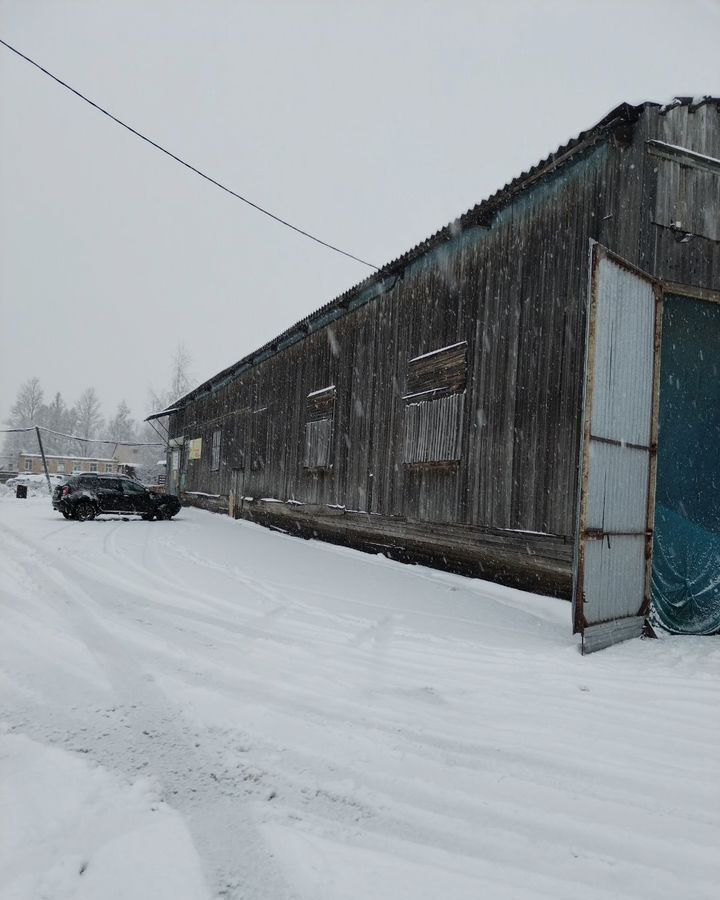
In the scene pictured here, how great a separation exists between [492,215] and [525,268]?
1226 mm

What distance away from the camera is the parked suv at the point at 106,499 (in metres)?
15.6

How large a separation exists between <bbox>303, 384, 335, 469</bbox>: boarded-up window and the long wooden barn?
2247 millimetres

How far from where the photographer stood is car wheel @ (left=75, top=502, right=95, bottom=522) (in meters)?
15.7

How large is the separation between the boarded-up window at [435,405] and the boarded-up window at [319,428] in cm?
322

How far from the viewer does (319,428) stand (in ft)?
43.4

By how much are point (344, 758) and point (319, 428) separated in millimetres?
10727

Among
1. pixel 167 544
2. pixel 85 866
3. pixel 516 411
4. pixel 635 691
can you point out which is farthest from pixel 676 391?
pixel 167 544

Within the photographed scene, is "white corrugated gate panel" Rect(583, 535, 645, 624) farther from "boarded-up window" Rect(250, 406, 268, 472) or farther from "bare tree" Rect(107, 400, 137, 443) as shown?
"bare tree" Rect(107, 400, 137, 443)

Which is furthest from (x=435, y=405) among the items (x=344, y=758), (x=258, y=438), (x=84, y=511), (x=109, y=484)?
(x=109, y=484)

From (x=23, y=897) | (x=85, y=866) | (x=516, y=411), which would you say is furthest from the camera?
(x=516, y=411)

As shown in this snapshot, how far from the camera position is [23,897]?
1.74 meters

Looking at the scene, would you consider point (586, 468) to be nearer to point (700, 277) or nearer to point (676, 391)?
point (676, 391)

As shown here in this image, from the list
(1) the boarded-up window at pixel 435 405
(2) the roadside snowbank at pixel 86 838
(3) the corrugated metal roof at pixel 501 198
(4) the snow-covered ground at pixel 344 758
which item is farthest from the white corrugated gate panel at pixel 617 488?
(2) the roadside snowbank at pixel 86 838

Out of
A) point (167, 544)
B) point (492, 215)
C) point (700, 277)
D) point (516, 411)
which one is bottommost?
point (167, 544)
